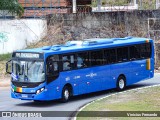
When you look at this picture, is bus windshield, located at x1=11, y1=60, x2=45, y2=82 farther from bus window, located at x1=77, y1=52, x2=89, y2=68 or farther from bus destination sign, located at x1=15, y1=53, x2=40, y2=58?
bus window, located at x1=77, y1=52, x2=89, y2=68

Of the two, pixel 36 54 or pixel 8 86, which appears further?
pixel 8 86

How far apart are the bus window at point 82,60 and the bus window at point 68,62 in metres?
0.39

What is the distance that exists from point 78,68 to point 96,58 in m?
1.62

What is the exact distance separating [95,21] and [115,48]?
12.4 m

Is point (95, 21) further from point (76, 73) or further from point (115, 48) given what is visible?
point (76, 73)

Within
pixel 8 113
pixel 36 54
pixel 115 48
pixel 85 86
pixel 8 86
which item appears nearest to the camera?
pixel 8 113

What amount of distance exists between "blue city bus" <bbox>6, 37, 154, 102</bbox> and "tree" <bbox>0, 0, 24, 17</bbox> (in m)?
12.3

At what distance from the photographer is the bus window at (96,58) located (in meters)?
26.1

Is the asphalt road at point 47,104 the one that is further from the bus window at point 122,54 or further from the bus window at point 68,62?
the bus window at point 122,54

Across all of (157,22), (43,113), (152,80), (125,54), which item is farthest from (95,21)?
(43,113)

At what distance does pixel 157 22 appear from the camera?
39.4 meters

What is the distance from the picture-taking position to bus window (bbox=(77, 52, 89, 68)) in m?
25.3

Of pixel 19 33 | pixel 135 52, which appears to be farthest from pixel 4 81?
pixel 135 52

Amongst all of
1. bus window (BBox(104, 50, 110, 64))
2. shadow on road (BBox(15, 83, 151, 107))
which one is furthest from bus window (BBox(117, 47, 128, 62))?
shadow on road (BBox(15, 83, 151, 107))
